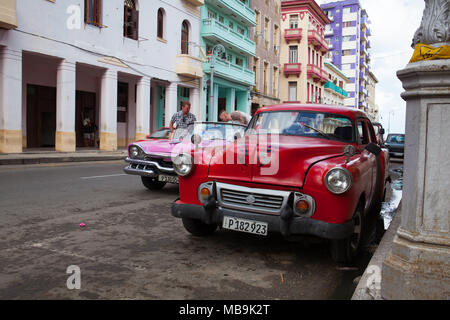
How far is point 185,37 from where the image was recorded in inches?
1040

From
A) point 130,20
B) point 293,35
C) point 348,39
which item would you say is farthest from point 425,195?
point 348,39

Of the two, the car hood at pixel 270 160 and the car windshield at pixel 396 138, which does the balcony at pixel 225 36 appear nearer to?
the car windshield at pixel 396 138

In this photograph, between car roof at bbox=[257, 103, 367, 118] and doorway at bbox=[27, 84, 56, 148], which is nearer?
car roof at bbox=[257, 103, 367, 118]

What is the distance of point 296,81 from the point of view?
45594mm

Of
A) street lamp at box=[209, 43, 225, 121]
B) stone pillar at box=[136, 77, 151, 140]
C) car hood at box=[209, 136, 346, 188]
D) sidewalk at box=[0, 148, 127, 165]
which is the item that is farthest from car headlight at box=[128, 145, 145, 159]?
street lamp at box=[209, 43, 225, 121]

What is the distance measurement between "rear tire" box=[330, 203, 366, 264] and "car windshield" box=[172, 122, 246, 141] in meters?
3.69

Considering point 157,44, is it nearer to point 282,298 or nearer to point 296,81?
point 282,298

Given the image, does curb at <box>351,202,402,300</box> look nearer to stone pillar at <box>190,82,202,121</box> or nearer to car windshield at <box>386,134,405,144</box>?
car windshield at <box>386,134,405,144</box>

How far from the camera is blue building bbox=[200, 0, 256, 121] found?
27.3 m

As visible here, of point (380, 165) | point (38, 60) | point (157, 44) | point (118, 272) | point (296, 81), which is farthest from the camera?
point (296, 81)

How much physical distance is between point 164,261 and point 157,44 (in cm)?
2132

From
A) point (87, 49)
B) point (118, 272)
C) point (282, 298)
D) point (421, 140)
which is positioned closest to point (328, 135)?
point (421, 140)

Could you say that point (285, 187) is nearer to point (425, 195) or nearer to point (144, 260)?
point (425, 195)

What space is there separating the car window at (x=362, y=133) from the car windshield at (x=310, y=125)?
21 centimetres
